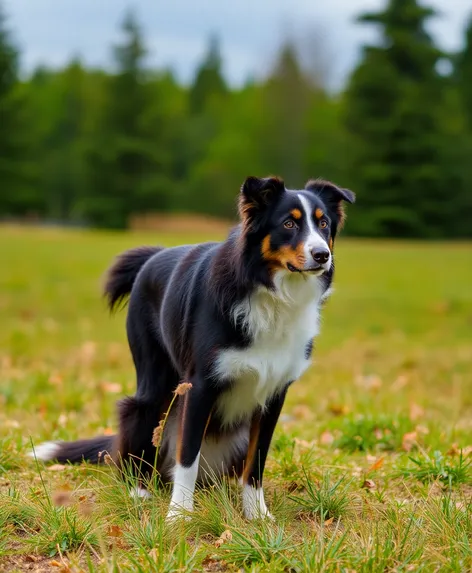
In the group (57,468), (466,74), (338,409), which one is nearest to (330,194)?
(57,468)

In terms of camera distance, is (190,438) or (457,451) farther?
(457,451)

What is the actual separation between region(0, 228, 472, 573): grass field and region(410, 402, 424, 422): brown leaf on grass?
9cm

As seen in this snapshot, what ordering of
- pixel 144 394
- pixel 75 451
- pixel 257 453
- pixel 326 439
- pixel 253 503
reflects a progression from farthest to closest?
pixel 326 439 → pixel 75 451 → pixel 144 394 → pixel 257 453 → pixel 253 503

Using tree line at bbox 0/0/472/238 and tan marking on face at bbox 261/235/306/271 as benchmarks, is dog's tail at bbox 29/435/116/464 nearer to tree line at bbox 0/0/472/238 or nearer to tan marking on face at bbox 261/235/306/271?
tan marking on face at bbox 261/235/306/271

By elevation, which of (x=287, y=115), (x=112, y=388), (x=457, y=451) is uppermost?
(x=287, y=115)

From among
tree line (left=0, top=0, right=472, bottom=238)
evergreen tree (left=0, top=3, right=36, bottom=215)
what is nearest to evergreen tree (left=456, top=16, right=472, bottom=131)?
tree line (left=0, top=0, right=472, bottom=238)

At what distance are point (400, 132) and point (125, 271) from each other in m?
33.3

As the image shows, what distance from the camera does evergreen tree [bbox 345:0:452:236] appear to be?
3559cm

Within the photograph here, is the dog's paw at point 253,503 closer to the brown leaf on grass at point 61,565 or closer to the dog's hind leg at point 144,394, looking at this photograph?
the dog's hind leg at point 144,394

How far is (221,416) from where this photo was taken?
408 centimetres

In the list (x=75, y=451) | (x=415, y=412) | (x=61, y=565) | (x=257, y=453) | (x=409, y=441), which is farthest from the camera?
(x=415, y=412)

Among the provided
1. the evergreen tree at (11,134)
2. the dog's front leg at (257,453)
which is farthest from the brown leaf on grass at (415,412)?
the evergreen tree at (11,134)

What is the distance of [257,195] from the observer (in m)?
3.76

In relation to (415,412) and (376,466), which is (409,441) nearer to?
(376,466)
